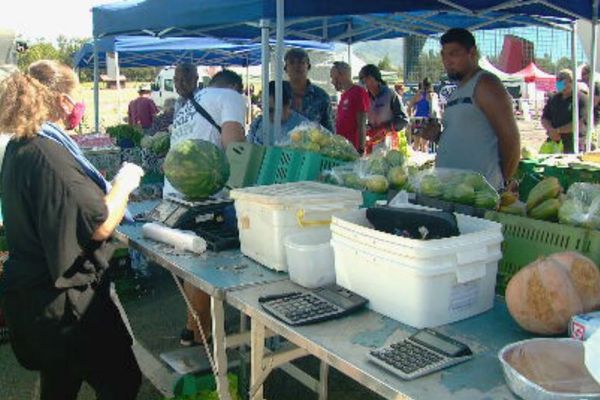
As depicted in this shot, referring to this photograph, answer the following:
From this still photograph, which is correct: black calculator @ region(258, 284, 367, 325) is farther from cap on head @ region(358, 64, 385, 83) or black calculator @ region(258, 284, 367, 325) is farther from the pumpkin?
cap on head @ region(358, 64, 385, 83)

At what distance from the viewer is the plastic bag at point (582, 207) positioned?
6.68 feet

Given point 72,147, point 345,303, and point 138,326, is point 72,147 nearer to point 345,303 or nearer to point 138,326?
point 345,303

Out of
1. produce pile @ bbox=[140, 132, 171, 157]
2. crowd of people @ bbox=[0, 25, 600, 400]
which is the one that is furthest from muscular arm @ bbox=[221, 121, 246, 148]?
produce pile @ bbox=[140, 132, 171, 157]

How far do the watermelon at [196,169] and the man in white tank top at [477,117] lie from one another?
5.27ft

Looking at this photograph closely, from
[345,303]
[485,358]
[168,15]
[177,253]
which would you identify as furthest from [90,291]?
[168,15]

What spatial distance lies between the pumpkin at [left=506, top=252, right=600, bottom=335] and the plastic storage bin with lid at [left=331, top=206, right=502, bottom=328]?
0.18 metres

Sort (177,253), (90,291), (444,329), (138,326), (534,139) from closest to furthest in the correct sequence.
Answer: (444,329), (90,291), (177,253), (138,326), (534,139)

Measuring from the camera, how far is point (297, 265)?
7.68 ft

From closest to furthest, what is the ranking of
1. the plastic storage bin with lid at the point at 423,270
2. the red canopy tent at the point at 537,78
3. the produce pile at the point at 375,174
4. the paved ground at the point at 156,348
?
the plastic storage bin with lid at the point at 423,270, the produce pile at the point at 375,174, the paved ground at the point at 156,348, the red canopy tent at the point at 537,78

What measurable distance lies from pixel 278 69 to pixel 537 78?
1045 inches

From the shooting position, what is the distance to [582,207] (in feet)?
6.88

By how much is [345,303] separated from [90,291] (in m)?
1.11

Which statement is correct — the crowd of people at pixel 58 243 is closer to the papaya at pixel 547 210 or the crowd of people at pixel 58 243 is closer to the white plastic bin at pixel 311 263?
the white plastic bin at pixel 311 263

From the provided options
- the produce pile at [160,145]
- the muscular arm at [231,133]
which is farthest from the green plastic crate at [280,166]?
the produce pile at [160,145]
